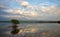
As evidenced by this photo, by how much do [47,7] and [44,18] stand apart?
13.2 inches

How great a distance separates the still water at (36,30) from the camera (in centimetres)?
302

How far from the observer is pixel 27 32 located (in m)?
3.17

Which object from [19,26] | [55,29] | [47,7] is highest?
[47,7]

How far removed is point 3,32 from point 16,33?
330 mm

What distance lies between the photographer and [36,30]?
327 cm

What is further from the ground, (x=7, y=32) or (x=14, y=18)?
(x=14, y=18)

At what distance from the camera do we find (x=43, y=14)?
125 inches

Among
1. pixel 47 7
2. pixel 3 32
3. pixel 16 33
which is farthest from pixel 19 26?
pixel 47 7

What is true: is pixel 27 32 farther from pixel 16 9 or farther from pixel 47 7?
pixel 47 7

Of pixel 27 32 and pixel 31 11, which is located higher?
pixel 31 11

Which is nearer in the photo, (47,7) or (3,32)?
(3,32)

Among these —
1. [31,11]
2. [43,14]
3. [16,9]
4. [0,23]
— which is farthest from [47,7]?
[0,23]

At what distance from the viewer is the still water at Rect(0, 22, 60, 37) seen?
3.02 meters

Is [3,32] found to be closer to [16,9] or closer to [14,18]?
[14,18]
